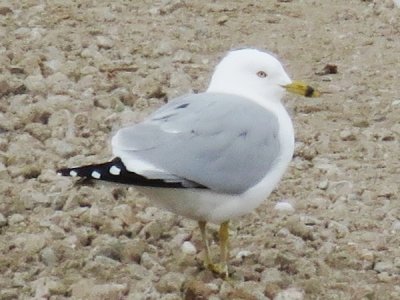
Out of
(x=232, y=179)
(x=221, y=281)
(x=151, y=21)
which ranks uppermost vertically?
(x=232, y=179)

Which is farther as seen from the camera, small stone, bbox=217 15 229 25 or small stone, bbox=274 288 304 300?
small stone, bbox=217 15 229 25

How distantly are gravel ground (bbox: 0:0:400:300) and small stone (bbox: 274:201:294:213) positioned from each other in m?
0.03

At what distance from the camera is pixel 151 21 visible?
22.8 feet

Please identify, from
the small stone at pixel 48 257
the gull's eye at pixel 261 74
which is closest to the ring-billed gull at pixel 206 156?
the gull's eye at pixel 261 74

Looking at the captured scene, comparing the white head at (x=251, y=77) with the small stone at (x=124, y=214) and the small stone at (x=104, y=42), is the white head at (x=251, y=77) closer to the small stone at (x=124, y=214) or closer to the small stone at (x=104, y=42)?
the small stone at (x=124, y=214)

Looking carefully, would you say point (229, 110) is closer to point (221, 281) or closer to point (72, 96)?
point (221, 281)

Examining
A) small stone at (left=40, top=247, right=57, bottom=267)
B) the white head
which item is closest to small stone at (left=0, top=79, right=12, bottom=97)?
small stone at (left=40, top=247, right=57, bottom=267)

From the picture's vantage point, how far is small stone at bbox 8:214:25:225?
14.5 ft

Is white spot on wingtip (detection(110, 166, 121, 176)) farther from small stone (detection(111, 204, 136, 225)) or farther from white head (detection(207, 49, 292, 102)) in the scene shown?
small stone (detection(111, 204, 136, 225))

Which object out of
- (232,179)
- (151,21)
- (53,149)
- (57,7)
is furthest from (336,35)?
(232,179)

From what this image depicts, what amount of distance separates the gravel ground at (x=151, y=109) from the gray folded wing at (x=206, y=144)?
0.40m

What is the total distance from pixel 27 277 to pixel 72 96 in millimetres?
1917

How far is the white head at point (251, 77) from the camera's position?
4098 mm

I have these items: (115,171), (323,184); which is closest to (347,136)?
(323,184)
